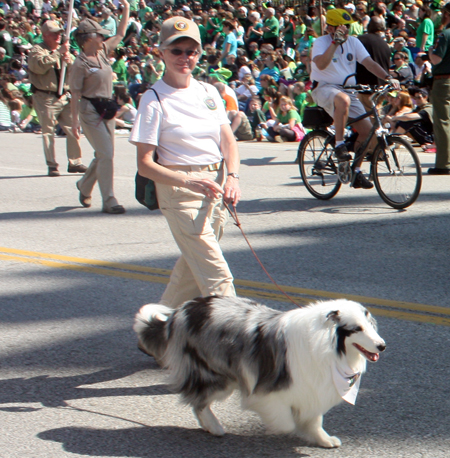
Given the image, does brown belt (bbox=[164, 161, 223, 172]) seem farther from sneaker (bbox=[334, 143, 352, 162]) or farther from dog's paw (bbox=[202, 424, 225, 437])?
sneaker (bbox=[334, 143, 352, 162])

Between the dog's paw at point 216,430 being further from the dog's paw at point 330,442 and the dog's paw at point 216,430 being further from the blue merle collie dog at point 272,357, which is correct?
the dog's paw at point 330,442

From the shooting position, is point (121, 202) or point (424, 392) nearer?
point (424, 392)

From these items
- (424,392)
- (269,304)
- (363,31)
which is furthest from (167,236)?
(363,31)

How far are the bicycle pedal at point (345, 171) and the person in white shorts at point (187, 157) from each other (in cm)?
472

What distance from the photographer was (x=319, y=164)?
29.3 feet

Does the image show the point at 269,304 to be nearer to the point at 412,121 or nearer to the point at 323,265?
the point at 323,265

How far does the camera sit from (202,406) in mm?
3373

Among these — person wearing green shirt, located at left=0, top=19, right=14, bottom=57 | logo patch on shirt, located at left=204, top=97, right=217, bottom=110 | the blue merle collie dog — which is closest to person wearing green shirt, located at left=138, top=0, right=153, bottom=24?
person wearing green shirt, located at left=0, top=19, right=14, bottom=57

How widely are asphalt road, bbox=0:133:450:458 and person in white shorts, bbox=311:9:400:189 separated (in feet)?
2.36

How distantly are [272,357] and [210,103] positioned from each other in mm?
1641

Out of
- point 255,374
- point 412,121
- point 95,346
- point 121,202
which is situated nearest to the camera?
point 255,374

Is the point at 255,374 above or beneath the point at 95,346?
above

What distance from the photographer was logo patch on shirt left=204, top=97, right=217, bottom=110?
4.11 meters

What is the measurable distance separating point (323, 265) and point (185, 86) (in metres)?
2.75
